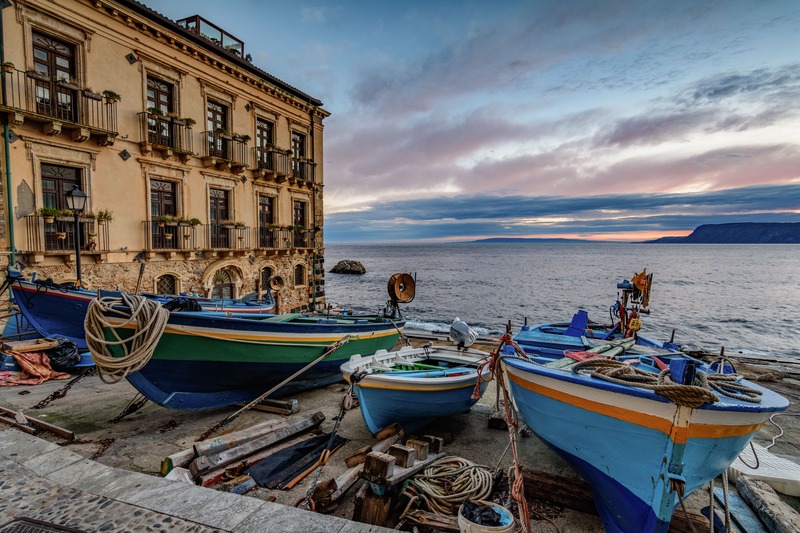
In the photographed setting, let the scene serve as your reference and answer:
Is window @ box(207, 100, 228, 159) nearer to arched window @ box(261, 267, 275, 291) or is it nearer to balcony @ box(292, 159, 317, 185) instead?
balcony @ box(292, 159, 317, 185)

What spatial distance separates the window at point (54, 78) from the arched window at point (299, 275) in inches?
454

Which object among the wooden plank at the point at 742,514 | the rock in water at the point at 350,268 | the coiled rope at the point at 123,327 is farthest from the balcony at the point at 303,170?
the rock in water at the point at 350,268

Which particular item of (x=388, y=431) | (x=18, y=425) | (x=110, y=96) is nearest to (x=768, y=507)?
(x=388, y=431)

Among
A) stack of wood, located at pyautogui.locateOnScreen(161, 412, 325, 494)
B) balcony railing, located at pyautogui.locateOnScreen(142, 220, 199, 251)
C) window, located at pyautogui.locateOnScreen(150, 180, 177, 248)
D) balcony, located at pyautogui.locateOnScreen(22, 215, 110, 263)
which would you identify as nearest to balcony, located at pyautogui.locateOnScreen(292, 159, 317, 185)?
window, located at pyautogui.locateOnScreen(150, 180, 177, 248)

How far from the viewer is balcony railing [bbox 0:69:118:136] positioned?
1109 cm

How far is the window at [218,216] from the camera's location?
1734cm

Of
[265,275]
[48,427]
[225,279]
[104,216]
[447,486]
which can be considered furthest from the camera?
[265,275]

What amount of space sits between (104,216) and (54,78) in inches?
168

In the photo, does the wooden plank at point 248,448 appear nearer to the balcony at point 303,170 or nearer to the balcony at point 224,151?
the balcony at point 224,151

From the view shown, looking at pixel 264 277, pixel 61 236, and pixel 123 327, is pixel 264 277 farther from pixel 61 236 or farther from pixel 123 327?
pixel 123 327

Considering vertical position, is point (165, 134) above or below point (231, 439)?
above

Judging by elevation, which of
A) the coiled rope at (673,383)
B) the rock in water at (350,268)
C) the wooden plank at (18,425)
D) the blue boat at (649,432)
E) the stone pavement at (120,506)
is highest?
the coiled rope at (673,383)

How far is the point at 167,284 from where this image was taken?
50.8ft

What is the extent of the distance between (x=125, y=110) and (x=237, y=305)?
7.83 m
